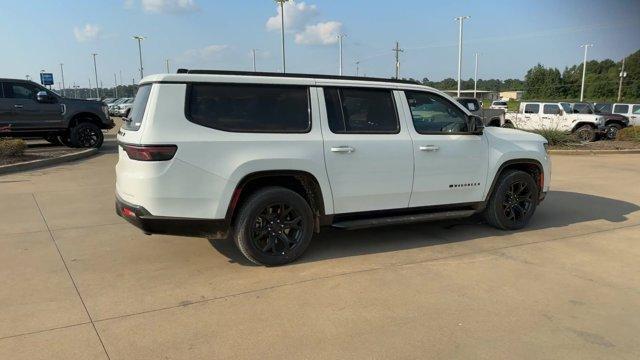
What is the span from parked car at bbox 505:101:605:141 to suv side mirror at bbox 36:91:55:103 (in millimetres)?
17532

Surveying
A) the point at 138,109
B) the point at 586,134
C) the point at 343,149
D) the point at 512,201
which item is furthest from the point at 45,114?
the point at 586,134

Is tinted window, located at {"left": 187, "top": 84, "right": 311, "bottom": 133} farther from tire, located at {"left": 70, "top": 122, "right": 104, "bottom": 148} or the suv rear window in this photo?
tire, located at {"left": 70, "top": 122, "right": 104, "bottom": 148}

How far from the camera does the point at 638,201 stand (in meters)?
8.15

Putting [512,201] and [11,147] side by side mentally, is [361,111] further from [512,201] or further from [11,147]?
[11,147]

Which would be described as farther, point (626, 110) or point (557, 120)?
point (626, 110)

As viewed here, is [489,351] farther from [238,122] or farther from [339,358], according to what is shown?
[238,122]

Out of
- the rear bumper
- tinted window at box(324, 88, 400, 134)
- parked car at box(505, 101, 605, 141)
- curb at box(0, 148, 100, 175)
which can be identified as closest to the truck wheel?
parked car at box(505, 101, 605, 141)

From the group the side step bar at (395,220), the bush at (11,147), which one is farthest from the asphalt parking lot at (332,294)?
the bush at (11,147)

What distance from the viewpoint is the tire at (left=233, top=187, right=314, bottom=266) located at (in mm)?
4617

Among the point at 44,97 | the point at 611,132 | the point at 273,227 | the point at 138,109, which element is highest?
the point at 44,97

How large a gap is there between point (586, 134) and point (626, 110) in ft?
19.3

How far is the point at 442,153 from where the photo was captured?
5.49 m

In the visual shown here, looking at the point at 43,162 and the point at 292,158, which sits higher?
the point at 292,158

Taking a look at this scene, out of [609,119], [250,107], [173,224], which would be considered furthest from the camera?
[609,119]
